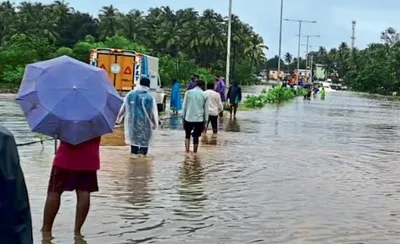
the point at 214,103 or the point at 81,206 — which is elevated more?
the point at 214,103

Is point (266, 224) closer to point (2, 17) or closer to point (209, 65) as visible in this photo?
point (2, 17)

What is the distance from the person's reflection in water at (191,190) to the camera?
9.06 metres

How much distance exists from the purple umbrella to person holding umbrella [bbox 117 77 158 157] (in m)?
6.32

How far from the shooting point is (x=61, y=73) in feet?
24.8

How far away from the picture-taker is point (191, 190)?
35.3ft

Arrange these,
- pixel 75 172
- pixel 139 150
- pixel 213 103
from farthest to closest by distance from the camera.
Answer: pixel 213 103 → pixel 139 150 → pixel 75 172

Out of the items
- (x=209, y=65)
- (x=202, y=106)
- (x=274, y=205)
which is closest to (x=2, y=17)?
(x=209, y=65)

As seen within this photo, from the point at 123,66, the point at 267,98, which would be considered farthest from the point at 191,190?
the point at 267,98

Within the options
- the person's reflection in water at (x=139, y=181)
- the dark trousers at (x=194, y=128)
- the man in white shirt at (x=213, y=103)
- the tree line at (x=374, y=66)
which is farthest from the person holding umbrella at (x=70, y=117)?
the tree line at (x=374, y=66)

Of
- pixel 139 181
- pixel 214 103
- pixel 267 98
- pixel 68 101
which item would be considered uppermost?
pixel 68 101

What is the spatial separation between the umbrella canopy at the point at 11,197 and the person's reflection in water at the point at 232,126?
20.8 metres

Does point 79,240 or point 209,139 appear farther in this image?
point 209,139

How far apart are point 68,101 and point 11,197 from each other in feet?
15.7

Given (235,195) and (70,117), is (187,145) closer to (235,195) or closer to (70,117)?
(235,195)
